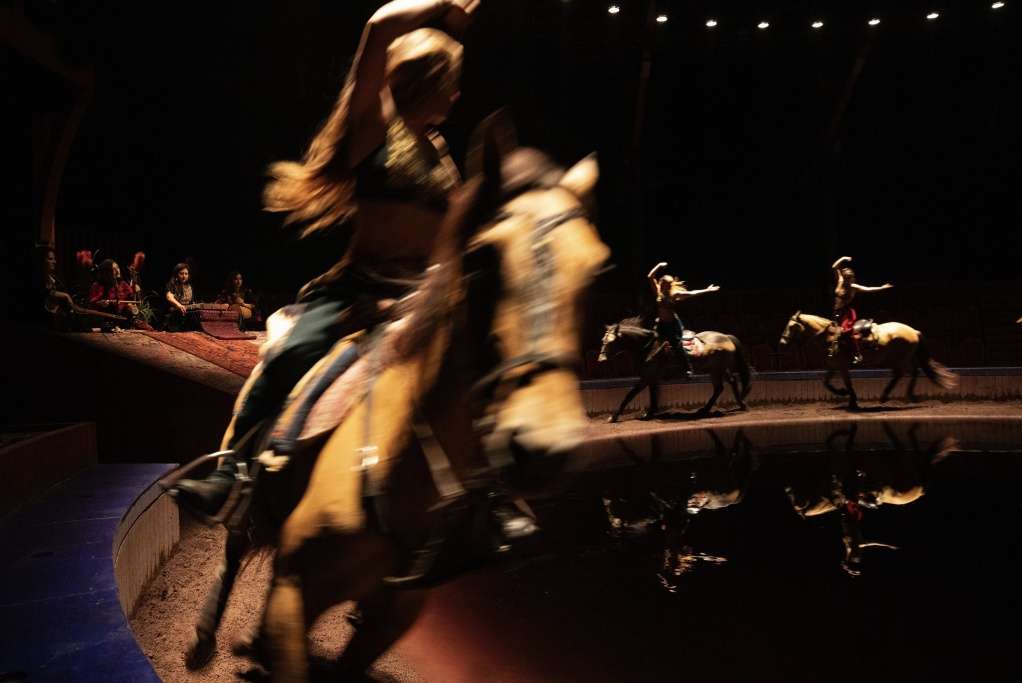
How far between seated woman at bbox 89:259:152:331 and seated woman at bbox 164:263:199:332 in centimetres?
39

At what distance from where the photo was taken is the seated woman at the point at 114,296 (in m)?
9.57

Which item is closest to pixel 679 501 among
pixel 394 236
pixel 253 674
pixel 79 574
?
pixel 253 674

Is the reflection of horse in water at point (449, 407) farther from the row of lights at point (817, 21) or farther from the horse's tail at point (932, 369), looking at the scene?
the row of lights at point (817, 21)

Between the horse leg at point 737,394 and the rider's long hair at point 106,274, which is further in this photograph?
the horse leg at point 737,394

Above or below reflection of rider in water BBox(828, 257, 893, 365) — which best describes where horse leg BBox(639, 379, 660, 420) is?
below

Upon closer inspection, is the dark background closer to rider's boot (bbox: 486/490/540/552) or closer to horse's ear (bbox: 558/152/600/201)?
horse's ear (bbox: 558/152/600/201)

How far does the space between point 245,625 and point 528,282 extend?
9.51 feet

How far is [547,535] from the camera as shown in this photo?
16.1 ft

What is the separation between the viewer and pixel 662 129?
55.2 ft

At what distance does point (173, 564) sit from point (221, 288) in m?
9.16

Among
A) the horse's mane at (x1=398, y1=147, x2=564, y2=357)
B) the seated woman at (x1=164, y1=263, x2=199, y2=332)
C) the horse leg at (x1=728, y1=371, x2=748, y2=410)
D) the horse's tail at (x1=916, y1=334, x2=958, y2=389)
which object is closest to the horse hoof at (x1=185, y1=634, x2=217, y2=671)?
the horse's mane at (x1=398, y1=147, x2=564, y2=357)

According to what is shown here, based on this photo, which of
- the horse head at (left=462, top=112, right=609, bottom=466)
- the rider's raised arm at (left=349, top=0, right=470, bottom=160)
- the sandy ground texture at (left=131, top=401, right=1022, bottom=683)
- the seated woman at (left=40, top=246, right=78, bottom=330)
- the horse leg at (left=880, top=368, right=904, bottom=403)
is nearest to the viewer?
the horse head at (left=462, top=112, right=609, bottom=466)

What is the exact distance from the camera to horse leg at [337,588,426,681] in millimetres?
1699

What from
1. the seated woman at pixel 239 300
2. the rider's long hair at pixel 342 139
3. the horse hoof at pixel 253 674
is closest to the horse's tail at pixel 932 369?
the seated woman at pixel 239 300
